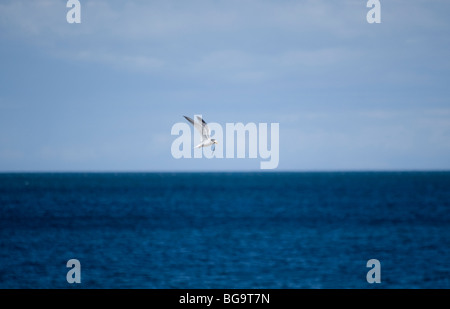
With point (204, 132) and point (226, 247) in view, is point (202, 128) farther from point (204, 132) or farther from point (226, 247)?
point (226, 247)

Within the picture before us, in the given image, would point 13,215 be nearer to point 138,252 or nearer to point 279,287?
point 138,252

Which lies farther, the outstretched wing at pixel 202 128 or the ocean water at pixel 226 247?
the ocean water at pixel 226 247

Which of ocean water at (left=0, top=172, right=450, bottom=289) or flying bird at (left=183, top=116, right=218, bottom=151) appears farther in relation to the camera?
ocean water at (left=0, top=172, right=450, bottom=289)

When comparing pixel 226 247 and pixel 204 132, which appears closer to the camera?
pixel 204 132

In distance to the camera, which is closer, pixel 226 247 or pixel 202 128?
pixel 202 128

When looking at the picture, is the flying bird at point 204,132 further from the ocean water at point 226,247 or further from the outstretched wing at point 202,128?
the ocean water at point 226,247

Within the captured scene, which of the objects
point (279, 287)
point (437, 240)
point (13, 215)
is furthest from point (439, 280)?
point (13, 215)

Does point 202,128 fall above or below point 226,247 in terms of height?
above

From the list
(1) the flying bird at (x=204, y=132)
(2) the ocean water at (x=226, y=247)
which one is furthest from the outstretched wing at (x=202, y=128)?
(2) the ocean water at (x=226, y=247)

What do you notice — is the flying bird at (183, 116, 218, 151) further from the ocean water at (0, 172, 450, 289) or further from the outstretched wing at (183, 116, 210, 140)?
the ocean water at (0, 172, 450, 289)

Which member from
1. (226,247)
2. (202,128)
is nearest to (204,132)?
(202,128)

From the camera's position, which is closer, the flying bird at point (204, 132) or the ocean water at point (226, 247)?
the flying bird at point (204, 132)

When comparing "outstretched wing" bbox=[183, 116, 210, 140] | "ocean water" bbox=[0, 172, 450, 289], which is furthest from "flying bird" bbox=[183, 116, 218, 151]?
"ocean water" bbox=[0, 172, 450, 289]
